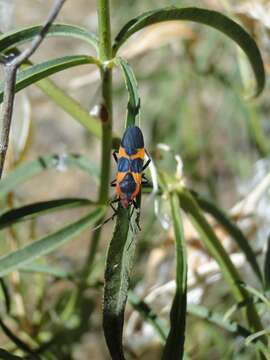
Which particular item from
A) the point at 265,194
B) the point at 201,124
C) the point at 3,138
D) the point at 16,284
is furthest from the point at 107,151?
the point at 201,124

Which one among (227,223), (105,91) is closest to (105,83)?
(105,91)

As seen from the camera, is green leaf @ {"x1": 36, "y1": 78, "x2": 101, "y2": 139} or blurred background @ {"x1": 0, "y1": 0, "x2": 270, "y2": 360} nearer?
green leaf @ {"x1": 36, "y1": 78, "x2": 101, "y2": 139}

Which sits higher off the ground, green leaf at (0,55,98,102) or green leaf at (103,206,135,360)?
green leaf at (0,55,98,102)

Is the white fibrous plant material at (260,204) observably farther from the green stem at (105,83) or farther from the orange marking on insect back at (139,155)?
the orange marking on insect back at (139,155)

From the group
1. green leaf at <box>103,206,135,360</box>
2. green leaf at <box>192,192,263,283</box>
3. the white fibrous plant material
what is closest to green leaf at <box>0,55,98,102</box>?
green leaf at <box>103,206,135,360</box>

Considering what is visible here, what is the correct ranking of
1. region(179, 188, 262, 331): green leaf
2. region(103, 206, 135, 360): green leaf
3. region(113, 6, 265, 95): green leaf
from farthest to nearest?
region(179, 188, 262, 331): green leaf, region(113, 6, 265, 95): green leaf, region(103, 206, 135, 360): green leaf

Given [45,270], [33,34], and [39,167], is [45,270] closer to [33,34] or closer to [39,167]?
[39,167]

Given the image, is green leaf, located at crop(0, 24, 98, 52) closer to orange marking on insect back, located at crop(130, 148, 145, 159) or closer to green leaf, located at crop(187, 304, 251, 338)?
orange marking on insect back, located at crop(130, 148, 145, 159)
